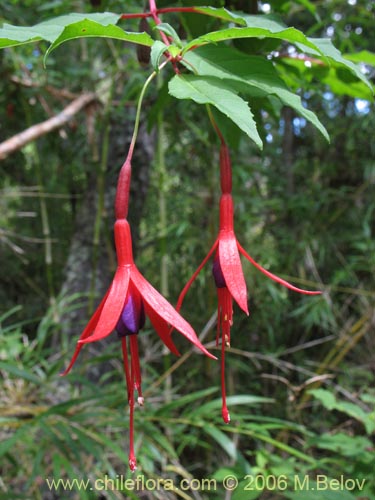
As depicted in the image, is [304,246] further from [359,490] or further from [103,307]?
[103,307]

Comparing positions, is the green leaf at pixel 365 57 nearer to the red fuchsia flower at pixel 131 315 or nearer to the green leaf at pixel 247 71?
the green leaf at pixel 247 71

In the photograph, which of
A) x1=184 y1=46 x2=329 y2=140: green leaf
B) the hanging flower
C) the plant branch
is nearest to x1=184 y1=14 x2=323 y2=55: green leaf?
x1=184 y1=46 x2=329 y2=140: green leaf

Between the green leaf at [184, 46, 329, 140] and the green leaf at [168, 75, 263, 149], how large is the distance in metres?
0.01

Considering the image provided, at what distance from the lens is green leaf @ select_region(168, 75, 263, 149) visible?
294 millimetres

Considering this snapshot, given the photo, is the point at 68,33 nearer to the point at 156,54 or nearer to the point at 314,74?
the point at 156,54

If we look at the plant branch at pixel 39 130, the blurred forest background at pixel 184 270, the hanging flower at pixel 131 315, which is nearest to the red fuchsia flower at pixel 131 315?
the hanging flower at pixel 131 315

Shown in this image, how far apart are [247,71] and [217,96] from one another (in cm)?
6

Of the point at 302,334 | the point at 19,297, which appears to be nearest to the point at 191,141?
the point at 302,334

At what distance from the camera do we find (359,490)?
0.60 metres

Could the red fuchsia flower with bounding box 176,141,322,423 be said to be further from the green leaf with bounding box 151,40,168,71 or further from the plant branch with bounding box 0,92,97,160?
the plant branch with bounding box 0,92,97,160

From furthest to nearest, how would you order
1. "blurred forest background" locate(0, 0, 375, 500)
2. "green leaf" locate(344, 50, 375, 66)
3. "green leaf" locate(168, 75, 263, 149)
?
"blurred forest background" locate(0, 0, 375, 500) < "green leaf" locate(344, 50, 375, 66) < "green leaf" locate(168, 75, 263, 149)

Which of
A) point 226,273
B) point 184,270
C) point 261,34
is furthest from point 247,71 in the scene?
point 184,270

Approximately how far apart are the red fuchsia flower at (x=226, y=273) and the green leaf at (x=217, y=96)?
0.22 feet

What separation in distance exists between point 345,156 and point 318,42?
5.42 feet
